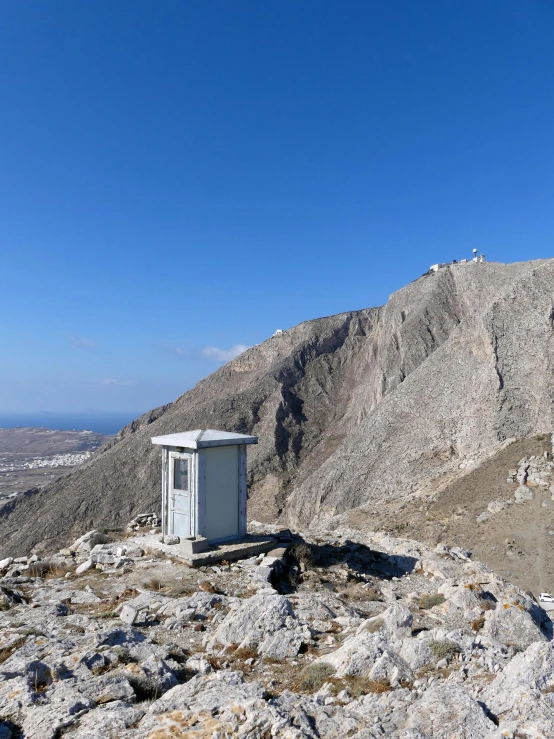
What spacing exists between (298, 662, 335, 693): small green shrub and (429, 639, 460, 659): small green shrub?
44.0 inches

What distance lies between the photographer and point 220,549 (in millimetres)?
11453

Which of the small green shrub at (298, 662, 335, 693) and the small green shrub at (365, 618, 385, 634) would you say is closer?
the small green shrub at (298, 662, 335, 693)

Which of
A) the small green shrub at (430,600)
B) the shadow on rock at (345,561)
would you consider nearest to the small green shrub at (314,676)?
the small green shrub at (430,600)

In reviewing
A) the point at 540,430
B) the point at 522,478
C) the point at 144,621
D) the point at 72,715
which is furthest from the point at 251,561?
the point at 540,430

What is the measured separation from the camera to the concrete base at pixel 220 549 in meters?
10.9

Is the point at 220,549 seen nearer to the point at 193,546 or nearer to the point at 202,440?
the point at 193,546

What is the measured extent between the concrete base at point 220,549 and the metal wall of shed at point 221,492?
343mm

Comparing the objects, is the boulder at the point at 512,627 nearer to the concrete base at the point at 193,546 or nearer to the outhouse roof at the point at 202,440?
the concrete base at the point at 193,546

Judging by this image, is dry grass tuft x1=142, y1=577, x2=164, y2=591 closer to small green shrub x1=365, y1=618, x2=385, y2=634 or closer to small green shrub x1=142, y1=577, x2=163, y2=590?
small green shrub x1=142, y1=577, x2=163, y2=590

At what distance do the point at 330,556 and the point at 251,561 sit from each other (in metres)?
2.52

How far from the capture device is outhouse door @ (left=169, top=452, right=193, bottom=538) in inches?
474

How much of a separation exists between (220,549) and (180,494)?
5.37 ft

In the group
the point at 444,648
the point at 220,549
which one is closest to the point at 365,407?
the point at 220,549

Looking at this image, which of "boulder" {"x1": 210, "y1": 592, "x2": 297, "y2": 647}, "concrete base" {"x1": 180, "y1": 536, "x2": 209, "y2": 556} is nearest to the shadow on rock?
"concrete base" {"x1": 180, "y1": 536, "x2": 209, "y2": 556}
